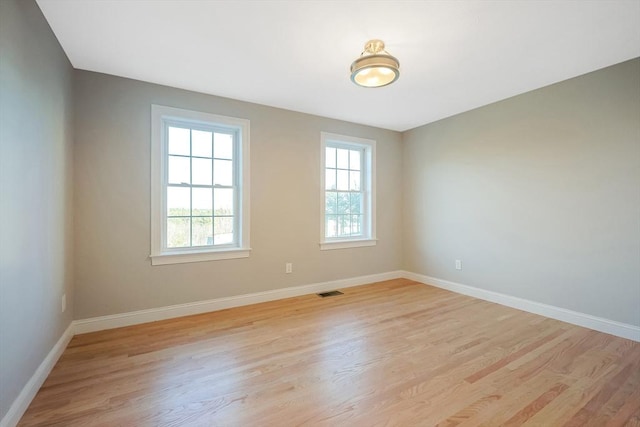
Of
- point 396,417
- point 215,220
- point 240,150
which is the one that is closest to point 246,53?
point 240,150

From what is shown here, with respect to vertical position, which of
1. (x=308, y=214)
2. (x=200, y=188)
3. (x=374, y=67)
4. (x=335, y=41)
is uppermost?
(x=335, y=41)

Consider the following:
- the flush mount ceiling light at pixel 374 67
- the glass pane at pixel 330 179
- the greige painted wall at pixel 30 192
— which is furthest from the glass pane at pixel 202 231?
the flush mount ceiling light at pixel 374 67

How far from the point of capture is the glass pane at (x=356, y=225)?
447 centimetres

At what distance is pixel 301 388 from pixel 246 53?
103 inches

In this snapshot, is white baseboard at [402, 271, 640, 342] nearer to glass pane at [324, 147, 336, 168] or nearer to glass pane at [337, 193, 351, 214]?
glass pane at [337, 193, 351, 214]

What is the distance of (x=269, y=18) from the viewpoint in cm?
200

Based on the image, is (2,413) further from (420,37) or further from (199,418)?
(420,37)

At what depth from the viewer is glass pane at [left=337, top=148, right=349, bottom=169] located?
432 centimetres

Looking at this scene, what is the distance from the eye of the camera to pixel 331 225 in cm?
424

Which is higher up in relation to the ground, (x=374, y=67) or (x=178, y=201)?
(x=374, y=67)

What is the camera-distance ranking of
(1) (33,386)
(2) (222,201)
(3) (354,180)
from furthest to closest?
(3) (354,180), (2) (222,201), (1) (33,386)

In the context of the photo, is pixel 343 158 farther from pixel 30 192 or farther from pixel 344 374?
pixel 30 192

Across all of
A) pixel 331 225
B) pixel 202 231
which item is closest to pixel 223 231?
pixel 202 231

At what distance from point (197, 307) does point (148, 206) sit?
1210mm
